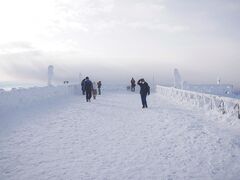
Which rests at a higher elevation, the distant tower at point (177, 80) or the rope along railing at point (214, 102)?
the distant tower at point (177, 80)

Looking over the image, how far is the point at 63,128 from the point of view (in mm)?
11180

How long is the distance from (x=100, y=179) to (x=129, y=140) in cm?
333

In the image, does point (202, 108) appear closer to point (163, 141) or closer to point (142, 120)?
point (142, 120)

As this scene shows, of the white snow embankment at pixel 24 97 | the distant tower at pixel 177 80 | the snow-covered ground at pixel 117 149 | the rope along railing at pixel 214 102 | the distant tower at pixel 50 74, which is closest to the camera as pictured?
the snow-covered ground at pixel 117 149

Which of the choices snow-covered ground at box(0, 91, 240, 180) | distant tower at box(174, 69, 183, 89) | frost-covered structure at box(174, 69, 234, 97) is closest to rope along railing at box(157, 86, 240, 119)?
snow-covered ground at box(0, 91, 240, 180)

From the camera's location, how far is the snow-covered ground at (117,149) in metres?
6.48

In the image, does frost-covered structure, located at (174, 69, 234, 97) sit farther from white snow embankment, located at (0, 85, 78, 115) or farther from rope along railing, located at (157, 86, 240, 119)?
white snow embankment, located at (0, 85, 78, 115)

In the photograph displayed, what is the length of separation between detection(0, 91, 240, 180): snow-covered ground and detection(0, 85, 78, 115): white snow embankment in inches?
93.6

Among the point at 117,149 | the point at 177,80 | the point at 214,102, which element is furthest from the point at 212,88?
the point at 117,149

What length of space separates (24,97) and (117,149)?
37.5 feet

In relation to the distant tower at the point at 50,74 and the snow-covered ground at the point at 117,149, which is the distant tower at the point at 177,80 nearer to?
the distant tower at the point at 50,74

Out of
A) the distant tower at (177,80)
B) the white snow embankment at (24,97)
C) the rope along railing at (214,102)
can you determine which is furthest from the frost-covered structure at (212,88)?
the white snow embankment at (24,97)

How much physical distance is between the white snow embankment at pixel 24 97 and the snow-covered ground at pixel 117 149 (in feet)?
7.80

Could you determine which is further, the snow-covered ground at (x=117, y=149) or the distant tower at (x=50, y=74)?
the distant tower at (x=50, y=74)
